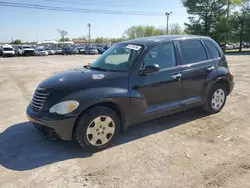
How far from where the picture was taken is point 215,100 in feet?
17.1

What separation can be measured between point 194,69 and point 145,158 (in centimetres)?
215

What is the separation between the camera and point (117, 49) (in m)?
4.65

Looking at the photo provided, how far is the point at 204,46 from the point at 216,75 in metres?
0.67

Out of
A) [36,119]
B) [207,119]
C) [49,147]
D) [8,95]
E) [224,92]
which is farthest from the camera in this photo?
[8,95]

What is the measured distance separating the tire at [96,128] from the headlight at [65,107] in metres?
0.20

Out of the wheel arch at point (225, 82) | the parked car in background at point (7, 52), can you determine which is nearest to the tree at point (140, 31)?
the parked car in background at point (7, 52)

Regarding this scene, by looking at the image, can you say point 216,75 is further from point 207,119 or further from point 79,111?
point 79,111

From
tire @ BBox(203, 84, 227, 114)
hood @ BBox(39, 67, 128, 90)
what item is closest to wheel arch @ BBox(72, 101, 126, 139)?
hood @ BBox(39, 67, 128, 90)

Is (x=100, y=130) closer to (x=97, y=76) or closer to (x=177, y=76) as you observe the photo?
(x=97, y=76)

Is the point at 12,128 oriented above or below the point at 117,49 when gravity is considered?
below

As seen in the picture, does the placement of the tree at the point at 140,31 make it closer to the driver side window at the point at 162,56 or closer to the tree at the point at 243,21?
the tree at the point at 243,21

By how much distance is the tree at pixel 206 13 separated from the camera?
158ft

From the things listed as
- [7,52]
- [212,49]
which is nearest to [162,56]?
[212,49]

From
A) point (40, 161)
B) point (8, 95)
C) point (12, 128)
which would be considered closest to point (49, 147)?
point (40, 161)
